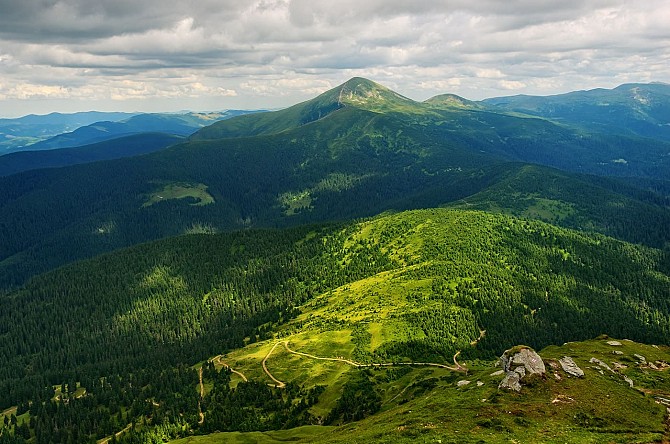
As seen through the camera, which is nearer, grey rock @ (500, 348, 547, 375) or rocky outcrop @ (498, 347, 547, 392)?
rocky outcrop @ (498, 347, 547, 392)

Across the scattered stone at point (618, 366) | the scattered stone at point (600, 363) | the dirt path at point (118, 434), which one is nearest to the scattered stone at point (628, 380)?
the scattered stone at point (600, 363)

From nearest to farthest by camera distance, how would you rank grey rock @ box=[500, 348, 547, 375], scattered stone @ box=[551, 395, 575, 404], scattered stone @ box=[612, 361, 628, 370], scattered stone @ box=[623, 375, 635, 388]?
scattered stone @ box=[551, 395, 575, 404] → grey rock @ box=[500, 348, 547, 375] → scattered stone @ box=[623, 375, 635, 388] → scattered stone @ box=[612, 361, 628, 370]

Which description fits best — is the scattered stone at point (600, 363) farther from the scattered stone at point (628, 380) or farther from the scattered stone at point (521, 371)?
the scattered stone at point (521, 371)

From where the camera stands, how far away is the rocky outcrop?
115363 millimetres

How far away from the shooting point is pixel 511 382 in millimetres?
115250

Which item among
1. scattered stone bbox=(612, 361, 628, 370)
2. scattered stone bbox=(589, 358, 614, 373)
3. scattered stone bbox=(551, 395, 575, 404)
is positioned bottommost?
scattered stone bbox=(612, 361, 628, 370)

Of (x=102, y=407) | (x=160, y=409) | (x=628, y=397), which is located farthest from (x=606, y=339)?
(x=102, y=407)

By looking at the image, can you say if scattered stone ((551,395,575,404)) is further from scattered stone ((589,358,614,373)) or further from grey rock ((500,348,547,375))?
scattered stone ((589,358,614,373))

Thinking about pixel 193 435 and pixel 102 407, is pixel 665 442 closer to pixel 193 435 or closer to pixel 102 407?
pixel 193 435

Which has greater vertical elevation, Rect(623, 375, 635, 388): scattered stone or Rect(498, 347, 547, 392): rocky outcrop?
Answer: Rect(498, 347, 547, 392): rocky outcrop

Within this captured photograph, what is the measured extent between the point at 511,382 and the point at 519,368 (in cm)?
471

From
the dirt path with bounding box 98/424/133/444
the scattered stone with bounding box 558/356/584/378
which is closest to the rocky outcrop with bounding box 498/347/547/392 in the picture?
the scattered stone with bounding box 558/356/584/378

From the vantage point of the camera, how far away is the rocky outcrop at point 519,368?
115363mm

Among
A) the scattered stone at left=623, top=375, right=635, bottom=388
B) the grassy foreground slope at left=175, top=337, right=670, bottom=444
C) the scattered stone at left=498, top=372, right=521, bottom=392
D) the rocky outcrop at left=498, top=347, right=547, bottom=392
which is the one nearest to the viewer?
the grassy foreground slope at left=175, top=337, right=670, bottom=444
